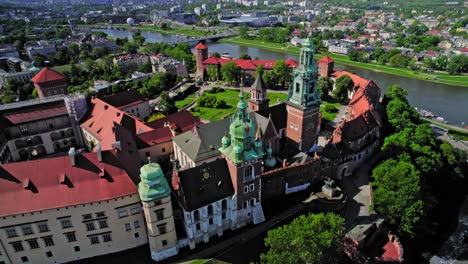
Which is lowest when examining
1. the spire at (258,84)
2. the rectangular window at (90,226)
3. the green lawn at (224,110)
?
the green lawn at (224,110)

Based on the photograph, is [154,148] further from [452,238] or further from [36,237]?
[452,238]

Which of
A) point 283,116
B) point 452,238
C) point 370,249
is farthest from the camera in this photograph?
point 283,116

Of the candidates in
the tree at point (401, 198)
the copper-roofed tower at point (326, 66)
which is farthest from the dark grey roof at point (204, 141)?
the copper-roofed tower at point (326, 66)

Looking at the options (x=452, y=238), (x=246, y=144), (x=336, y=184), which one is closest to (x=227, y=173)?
(x=246, y=144)

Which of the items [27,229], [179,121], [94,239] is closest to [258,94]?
[179,121]

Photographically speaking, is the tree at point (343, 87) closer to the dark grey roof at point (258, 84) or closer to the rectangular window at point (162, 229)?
the dark grey roof at point (258, 84)

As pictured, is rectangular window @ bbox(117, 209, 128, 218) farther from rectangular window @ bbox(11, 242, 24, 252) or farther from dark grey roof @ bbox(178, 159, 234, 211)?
rectangular window @ bbox(11, 242, 24, 252)

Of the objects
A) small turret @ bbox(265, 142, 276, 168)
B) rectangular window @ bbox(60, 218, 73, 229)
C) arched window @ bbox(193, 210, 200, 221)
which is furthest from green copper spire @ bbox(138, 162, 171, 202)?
small turret @ bbox(265, 142, 276, 168)
